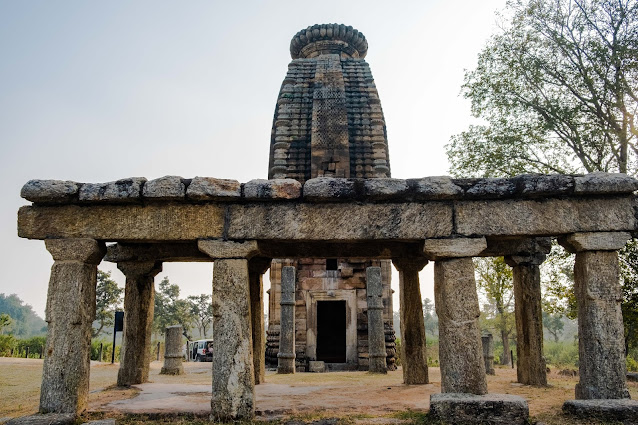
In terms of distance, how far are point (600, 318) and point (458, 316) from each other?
5.49ft

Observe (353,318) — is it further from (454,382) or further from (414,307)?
(454,382)

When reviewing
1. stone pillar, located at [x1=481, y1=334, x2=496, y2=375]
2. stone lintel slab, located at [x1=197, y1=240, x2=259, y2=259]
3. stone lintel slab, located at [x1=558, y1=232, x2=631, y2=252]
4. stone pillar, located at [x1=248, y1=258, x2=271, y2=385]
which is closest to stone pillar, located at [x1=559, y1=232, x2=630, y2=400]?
stone lintel slab, located at [x1=558, y1=232, x2=631, y2=252]

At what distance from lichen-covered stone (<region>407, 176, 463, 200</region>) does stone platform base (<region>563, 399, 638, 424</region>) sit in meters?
2.72

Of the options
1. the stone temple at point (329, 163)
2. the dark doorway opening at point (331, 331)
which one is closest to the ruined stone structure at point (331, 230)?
the stone temple at point (329, 163)

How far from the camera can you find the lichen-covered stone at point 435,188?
637 cm

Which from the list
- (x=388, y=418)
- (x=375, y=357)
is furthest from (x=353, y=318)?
(x=388, y=418)

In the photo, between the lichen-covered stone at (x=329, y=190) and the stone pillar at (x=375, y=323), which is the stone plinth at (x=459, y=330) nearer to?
the lichen-covered stone at (x=329, y=190)

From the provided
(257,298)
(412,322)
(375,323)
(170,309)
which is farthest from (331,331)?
(170,309)

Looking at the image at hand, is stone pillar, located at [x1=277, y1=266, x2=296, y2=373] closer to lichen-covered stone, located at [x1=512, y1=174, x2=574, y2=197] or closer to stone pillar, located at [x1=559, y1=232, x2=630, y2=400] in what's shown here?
stone pillar, located at [x1=559, y1=232, x2=630, y2=400]

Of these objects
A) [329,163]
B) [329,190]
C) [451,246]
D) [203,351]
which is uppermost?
[329,163]

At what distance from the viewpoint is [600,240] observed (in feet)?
20.8

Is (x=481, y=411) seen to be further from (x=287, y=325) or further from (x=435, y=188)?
(x=287, y=325)

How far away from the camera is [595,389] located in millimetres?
6145

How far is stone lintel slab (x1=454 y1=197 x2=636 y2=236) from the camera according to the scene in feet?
20.9
